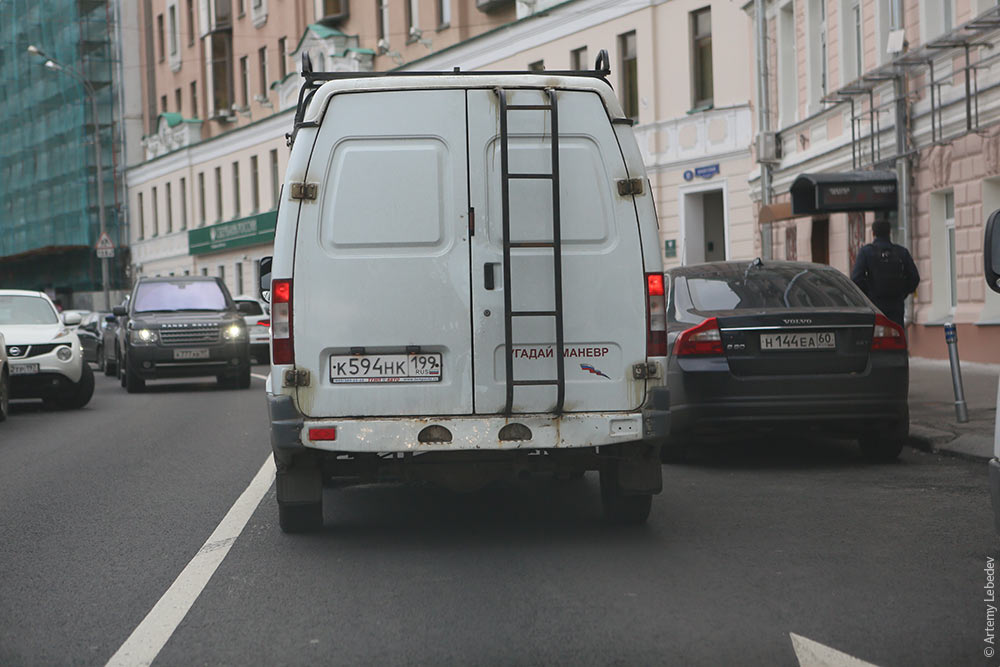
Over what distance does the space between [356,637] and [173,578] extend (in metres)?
1.52

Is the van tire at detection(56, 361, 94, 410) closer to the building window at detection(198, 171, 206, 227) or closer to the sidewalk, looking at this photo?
the sidewalk

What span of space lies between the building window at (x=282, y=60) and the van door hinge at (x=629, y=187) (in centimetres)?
4610

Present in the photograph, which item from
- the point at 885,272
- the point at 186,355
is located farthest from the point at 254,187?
the point at 885,272

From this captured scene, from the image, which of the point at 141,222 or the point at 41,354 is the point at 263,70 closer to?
the point at 141,222

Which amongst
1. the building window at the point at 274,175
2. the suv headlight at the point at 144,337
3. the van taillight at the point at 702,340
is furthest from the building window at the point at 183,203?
the van taillight at the point at 702,340

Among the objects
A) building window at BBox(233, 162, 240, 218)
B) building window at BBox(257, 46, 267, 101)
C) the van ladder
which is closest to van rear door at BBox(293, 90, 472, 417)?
the van ladder

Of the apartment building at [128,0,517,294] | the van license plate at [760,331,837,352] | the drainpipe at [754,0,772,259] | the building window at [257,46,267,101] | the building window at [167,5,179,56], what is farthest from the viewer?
the building window at [167,5,179,56]

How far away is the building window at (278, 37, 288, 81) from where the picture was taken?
51781mm

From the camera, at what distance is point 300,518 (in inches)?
297

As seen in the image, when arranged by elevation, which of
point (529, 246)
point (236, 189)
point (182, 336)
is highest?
point (236, 189)

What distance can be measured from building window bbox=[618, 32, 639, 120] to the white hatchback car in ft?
59.6

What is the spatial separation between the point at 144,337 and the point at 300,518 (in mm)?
14938

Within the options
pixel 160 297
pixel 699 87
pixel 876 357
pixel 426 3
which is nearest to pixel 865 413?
pixel 876 357

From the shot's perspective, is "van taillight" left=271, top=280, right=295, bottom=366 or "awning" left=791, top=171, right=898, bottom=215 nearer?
"van taillight" left=271, top=280, right=295, bottom=366
